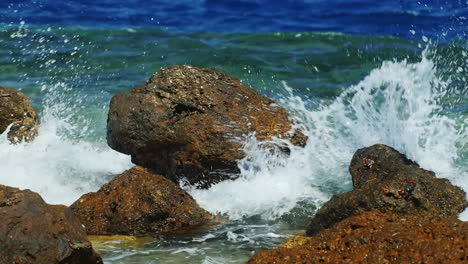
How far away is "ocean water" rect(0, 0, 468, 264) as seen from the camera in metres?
6.47

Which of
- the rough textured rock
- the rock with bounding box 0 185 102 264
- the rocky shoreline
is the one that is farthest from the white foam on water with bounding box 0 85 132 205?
the rough textured rock

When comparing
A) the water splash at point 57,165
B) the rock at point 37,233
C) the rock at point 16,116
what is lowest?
the water splash at point 57,165

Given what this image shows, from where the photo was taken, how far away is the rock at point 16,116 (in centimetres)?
795

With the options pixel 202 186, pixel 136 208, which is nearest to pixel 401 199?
pixel 136 208

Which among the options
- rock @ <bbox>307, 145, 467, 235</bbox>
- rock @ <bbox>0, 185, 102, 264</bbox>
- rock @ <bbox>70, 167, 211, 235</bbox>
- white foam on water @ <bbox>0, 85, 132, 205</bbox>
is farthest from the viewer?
white foam on water @ <bbox>0, 85, 132, 205</bbox>

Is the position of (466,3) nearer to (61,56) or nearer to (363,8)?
(363,8)

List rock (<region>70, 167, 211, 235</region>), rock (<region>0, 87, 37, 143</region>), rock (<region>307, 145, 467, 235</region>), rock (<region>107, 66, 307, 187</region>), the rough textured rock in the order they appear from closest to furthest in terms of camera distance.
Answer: the rough textured rock → rock (<region>307, 145, 467, 235</region>) → rock (<region>70, 167, 211, 235</region>) → rock (<region>107, 66, 307, 187</region>) → rock (<region>0, 87, 37, 143</region>)

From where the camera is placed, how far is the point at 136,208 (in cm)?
563

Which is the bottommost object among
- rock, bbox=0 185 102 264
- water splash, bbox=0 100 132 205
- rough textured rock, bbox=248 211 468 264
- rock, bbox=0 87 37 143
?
water splash, bbox=0 100 132 205

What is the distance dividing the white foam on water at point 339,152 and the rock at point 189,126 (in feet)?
0.52

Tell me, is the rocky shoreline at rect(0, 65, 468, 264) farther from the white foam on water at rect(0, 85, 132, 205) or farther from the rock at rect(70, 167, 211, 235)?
the white foam on water at rect(0, 85, 132, 205)

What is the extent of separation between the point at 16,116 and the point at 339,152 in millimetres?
3347

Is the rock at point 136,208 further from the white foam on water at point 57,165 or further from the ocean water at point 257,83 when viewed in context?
the white foam on water at point 57,165

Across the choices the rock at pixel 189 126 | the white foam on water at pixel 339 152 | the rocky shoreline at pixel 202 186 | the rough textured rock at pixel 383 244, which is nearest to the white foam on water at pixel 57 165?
the rocky shoreline at pixel 202 186
